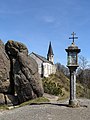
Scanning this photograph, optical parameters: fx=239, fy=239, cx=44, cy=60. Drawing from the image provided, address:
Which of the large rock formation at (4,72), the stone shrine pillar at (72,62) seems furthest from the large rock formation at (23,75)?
the stone shrine pillar at (72,62)

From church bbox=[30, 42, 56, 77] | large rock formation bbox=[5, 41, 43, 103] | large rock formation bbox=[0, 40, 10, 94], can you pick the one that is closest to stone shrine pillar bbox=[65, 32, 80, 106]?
large rock formation bbox=[5, 41, 43, 103]

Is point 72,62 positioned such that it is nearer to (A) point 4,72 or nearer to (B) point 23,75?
(B) point 23,75

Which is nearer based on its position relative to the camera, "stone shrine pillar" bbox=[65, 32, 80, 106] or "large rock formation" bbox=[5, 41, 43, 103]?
"stone shrine pillar" bbox=[65, 32, 80, 106]

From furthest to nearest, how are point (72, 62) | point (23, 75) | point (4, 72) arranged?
point (4, 72) → point (23, 75) → point (72, 62)

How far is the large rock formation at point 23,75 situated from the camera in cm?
2047

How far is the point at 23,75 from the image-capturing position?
20.5 m

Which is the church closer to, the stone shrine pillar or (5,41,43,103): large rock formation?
(5,41,43,103): large rock formation

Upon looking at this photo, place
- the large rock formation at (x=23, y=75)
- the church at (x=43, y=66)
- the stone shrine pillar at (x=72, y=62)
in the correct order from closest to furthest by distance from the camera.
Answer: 1. the stone shrine pillar at (x=72, y=62)
2. the large rock formation at (x=23, y=75)
3. the church at (x=43, y=66)

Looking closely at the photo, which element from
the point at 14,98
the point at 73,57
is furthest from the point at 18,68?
the point at 73,57

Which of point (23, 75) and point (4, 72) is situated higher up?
point (4, 72)

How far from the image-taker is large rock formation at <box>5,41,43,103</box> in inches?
806

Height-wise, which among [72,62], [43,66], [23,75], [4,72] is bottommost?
[23,75]

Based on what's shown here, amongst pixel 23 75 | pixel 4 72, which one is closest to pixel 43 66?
pixel 4 72

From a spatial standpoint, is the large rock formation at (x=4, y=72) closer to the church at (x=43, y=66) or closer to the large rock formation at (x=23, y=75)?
the large rock formation at (x=23, y=75)
